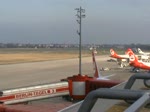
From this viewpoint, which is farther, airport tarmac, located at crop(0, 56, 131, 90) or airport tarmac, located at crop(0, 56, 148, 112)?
airport tarmac, located at crop(0, 56, 131, 90)

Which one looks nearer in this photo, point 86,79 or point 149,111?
point 149,111

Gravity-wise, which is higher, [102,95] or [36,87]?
[102,95]

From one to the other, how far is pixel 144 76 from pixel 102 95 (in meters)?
1.77

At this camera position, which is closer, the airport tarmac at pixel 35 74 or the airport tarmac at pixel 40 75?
the airport tarmac at pixel 40 75

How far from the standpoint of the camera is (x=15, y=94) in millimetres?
21531

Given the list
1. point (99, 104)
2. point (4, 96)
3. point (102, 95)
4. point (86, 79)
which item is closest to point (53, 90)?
point (86, 79)

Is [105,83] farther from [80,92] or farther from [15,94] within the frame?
[15,94]

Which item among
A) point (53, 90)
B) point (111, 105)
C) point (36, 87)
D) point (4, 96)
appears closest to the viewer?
point (111, 105)

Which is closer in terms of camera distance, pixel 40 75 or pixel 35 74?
pixel 40 75

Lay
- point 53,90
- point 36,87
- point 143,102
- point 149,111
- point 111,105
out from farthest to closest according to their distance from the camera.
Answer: point 53,90
point 36,87
point 111,105
point 149,111
point 143,102

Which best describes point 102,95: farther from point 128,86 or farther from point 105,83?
point 105,83

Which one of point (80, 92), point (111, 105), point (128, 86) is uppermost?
point (128, 86)

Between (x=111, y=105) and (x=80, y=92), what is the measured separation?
842 inches

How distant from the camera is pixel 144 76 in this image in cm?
515
